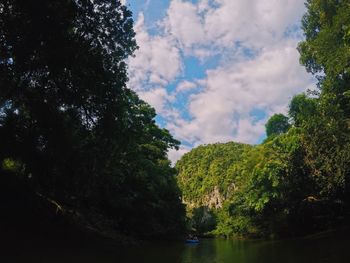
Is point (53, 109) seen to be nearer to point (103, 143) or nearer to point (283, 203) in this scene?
point (103, 143)

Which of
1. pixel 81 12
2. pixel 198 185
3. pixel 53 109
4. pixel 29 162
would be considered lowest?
pixel 29 162

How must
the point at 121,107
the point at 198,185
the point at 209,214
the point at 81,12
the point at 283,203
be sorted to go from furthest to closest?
1. the point at 198,185
2. the point at 209,214
3. the point at 283,203
4. the point at 121,107
5. the point at 81,12

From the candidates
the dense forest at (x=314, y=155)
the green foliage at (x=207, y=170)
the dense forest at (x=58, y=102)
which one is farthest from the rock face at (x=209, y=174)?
the dense forest at (x=58, y=102)

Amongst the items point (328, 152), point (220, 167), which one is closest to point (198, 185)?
point (220, 167)

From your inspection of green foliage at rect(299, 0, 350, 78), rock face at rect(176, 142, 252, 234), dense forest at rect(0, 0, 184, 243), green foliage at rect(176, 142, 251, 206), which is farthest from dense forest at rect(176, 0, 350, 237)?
green foliage at rect(176, 142, 251, 206)

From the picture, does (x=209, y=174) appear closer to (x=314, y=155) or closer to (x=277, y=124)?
(x=277, y=124)

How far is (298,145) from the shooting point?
31391 millimetres

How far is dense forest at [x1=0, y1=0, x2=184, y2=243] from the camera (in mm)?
14938

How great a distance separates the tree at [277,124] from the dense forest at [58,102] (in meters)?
42.2

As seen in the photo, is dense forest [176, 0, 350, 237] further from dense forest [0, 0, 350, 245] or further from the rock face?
the rock face

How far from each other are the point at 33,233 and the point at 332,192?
21.1 m

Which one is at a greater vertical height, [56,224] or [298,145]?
[298,145]

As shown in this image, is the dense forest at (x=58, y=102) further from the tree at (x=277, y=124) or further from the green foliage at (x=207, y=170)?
the green foliage at (x=207, y=170)

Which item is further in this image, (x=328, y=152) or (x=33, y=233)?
(x=328, y=152)
